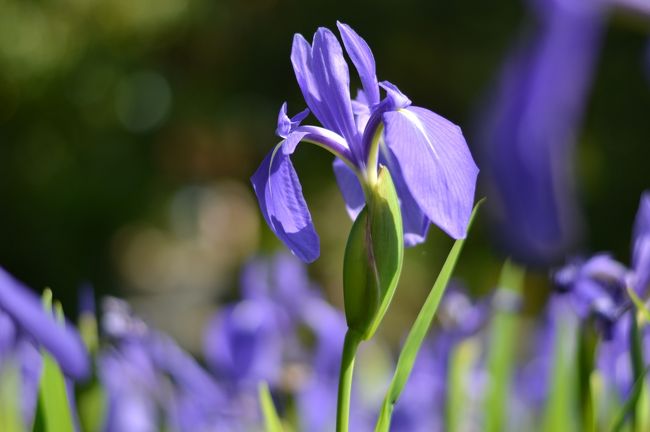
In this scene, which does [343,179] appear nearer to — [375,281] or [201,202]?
[375,281]

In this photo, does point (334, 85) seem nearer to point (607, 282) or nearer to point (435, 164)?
point (435, 164)

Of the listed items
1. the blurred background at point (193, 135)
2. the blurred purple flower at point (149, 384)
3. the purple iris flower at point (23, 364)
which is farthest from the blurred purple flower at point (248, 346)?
the blurred background at point (193, 135)

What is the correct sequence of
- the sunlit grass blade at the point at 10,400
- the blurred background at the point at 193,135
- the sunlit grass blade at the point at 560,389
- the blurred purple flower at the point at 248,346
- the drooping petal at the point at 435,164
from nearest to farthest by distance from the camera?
the drooping petal at the point at 435,164
the sunlit grass blade at the point at 560,389
the sunlit grass blade at the point at 10,400
the blurred purple flower at the point at 248,346
the blurred background at the point at 193,135

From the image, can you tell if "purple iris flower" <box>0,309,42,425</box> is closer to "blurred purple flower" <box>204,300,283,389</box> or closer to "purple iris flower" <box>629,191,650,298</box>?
"blurred purple flower" <box>204,300,283,389</box>

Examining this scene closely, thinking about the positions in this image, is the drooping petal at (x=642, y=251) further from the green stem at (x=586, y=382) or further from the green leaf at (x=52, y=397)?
the green leaf at (x=52, y=397)

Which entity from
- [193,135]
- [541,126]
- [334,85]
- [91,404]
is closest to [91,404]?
[91,404]

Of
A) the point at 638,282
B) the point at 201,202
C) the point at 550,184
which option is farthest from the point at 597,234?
the point at 550,184
